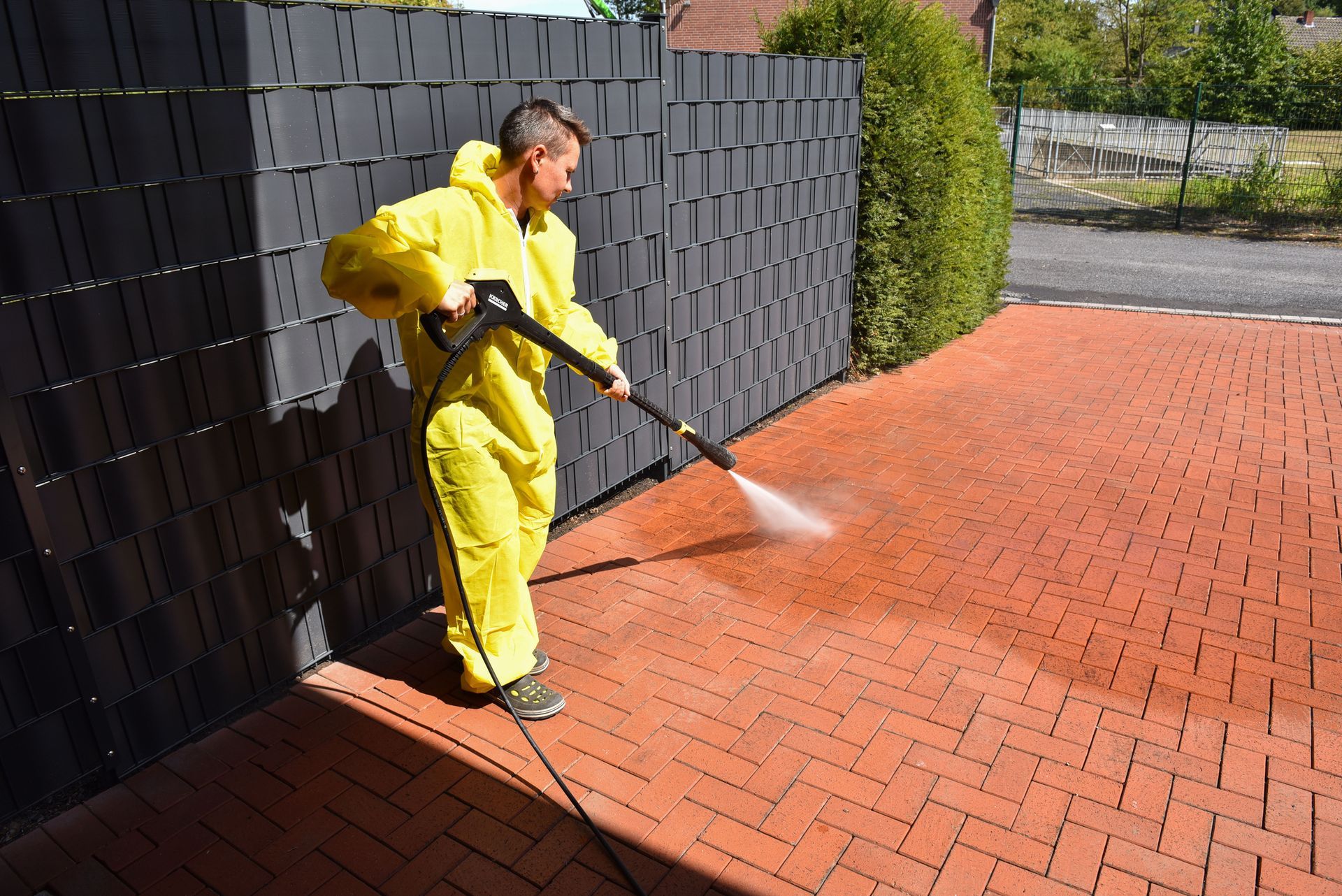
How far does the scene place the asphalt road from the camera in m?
9.98

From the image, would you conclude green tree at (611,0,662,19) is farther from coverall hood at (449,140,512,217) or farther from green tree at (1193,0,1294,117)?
coverall hood at (449,140,512,217)

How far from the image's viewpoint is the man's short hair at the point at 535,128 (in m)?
2.82

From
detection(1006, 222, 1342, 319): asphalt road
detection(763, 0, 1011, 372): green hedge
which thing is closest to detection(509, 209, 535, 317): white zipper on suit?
detection(763, 0, 1011, 372): green hedge

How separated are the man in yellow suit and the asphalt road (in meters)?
8.42

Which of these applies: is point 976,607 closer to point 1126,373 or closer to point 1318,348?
point 1126,373

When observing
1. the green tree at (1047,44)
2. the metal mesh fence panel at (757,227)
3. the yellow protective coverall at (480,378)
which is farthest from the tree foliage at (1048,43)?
the yellow protective coverall at (480,378)

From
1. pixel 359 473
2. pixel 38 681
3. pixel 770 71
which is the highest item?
pixel 770 71

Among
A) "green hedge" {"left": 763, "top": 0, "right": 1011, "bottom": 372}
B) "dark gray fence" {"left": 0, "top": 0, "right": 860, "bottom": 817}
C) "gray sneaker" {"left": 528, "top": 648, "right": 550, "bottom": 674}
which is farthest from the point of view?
"green hedge" {"left": 763, "top": 0, "right": 1011, "bottom": 372}

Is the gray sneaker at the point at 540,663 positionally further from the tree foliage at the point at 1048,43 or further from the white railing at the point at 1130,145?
the tree foliage at the point at 1048,43

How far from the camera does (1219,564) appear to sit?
414 cm

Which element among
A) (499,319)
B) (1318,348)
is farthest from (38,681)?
(1318,348)

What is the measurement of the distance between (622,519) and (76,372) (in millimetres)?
2591

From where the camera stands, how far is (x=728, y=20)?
32.5 meters

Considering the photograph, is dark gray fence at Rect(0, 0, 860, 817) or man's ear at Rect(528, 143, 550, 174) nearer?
dark gray fence at Rect(0, 0, 860, 817)
